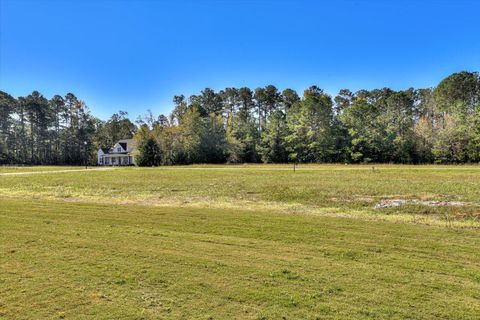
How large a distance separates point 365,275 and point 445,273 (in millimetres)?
1208

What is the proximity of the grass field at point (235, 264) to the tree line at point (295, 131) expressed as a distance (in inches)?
1608

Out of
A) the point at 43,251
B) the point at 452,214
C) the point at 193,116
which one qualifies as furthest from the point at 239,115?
the point at 43,251

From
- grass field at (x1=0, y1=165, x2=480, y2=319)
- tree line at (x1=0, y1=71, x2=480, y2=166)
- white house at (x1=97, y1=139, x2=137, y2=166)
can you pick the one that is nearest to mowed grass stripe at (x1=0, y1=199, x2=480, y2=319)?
grass field at (x1=0, y1=165, x2=480, y2=319)

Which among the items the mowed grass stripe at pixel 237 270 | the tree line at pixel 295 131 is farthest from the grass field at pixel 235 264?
the tree line at pixel 295 131

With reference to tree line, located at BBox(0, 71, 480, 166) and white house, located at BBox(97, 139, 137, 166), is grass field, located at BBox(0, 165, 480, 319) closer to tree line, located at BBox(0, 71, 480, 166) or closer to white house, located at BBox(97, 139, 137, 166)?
tree line, located at BBox(0, 71, 480, 166)

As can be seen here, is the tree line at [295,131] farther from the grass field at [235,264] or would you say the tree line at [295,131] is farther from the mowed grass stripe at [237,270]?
the mowed grass stripe at [237,270]

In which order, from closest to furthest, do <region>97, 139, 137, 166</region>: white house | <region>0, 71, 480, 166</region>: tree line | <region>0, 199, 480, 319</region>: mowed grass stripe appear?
<region>0, 199, 480, 319</region>: mowed grass stripe, <region>0, 71, 480, 166</region>: tree line, <region>97, 139, 137, 166</region>: white house

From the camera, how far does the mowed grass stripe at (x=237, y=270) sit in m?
3.89

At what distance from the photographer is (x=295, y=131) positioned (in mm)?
56156

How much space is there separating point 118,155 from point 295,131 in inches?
1475

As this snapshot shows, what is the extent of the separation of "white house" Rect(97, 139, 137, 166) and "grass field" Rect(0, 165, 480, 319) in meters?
60.9

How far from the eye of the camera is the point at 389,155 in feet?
163

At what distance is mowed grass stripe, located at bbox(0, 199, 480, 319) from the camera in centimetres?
389

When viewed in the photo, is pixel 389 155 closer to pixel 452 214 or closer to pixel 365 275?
pixel 452 214
